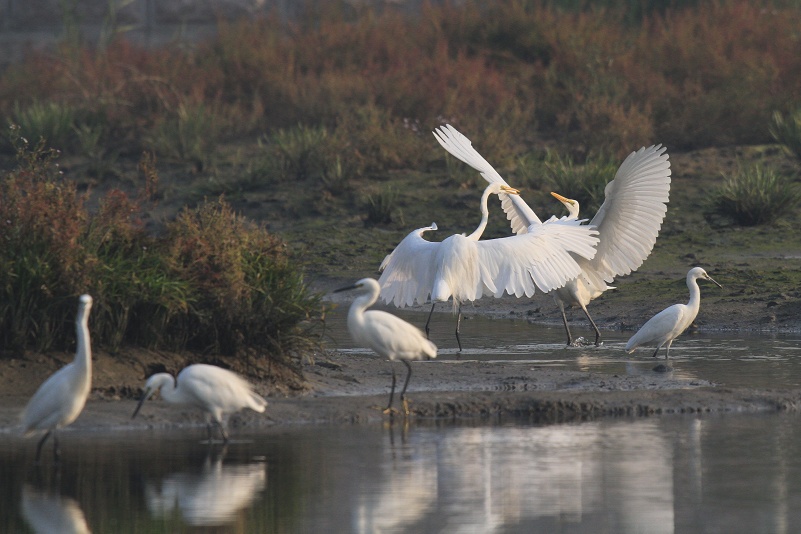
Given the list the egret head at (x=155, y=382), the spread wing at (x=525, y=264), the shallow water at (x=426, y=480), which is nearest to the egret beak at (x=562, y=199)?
the spread wing at (x=525, y=264)

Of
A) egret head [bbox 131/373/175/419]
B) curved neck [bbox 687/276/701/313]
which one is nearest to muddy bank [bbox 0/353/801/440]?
egret head [bbox 131/373/175/419]

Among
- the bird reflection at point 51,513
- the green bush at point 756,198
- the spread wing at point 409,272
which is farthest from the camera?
the green bush at point 756,198

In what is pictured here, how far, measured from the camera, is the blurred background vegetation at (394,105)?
1973cm

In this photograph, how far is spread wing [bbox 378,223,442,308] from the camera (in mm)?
12336

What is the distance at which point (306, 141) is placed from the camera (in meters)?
20.5

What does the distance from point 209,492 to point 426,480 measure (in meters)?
1.11

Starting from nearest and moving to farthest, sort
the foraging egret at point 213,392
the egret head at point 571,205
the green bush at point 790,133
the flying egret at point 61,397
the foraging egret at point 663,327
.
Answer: the flying egret at point 61,397 → the foraging egret at point 213,392 → the foraging egret at point 663,327 → the egret head at point 571,205 → the green bush at point 790,133

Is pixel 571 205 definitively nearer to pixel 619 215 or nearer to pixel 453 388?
pixel 619 215

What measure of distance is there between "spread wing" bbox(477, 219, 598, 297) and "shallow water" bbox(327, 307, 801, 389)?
0.66 metres

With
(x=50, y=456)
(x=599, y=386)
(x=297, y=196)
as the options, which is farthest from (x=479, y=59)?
(x=50, y=456)

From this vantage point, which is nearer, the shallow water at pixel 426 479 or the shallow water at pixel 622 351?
the shallow water at pixel 426 479

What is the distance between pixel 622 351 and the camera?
13.0 metres

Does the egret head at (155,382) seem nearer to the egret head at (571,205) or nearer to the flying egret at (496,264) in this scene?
the flying egret at (496,264)

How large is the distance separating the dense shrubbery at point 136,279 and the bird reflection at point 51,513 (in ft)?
7.94
